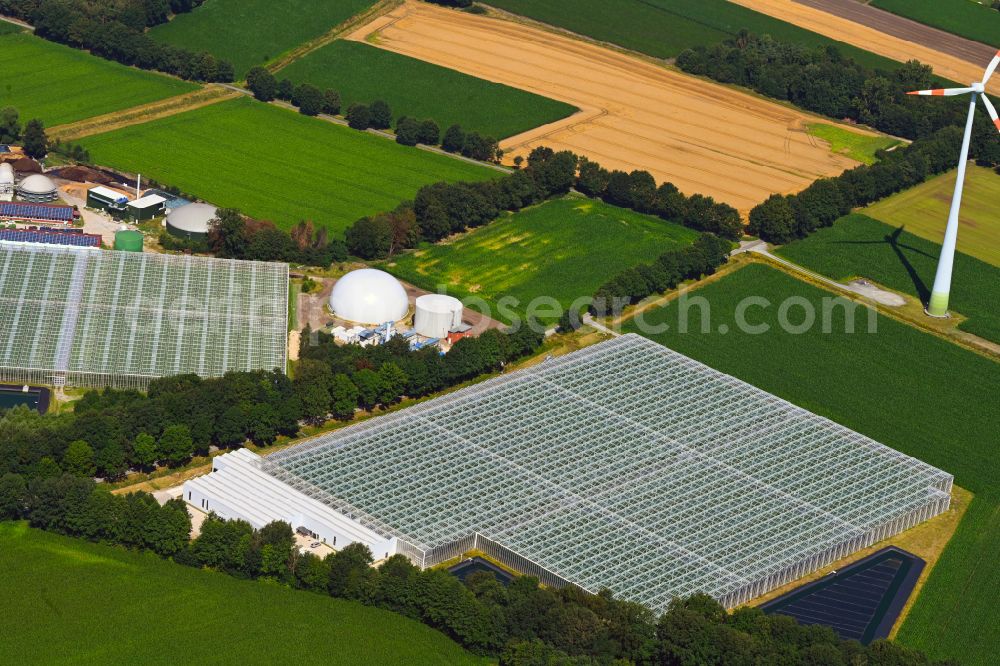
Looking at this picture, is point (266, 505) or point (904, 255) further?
point (904, 255)

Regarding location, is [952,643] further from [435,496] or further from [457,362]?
[457,362]

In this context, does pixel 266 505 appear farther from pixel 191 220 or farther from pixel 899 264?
pixel 899 264

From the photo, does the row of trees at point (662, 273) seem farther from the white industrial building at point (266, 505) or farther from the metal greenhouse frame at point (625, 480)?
the white industrial building at point (266, 505)

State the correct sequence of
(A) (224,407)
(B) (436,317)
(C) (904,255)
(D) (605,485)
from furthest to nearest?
(C) (904,255) < (B) (436,317) < (A) (224,407) < (D) (605,485)

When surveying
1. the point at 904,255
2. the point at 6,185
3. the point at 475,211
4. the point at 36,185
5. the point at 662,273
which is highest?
the point at 904,255

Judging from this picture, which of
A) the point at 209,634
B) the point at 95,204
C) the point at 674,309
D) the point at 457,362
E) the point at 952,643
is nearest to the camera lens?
the point at 209,634

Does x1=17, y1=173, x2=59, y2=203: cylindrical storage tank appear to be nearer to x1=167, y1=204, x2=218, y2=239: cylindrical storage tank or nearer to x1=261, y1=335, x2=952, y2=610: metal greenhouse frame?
x1=167, y1=204, x2=218, y2=239: cylindrical storage tank

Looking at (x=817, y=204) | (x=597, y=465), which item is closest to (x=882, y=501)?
(x=597, y=465)

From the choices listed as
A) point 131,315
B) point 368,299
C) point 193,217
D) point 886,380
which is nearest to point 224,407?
point 131,315
